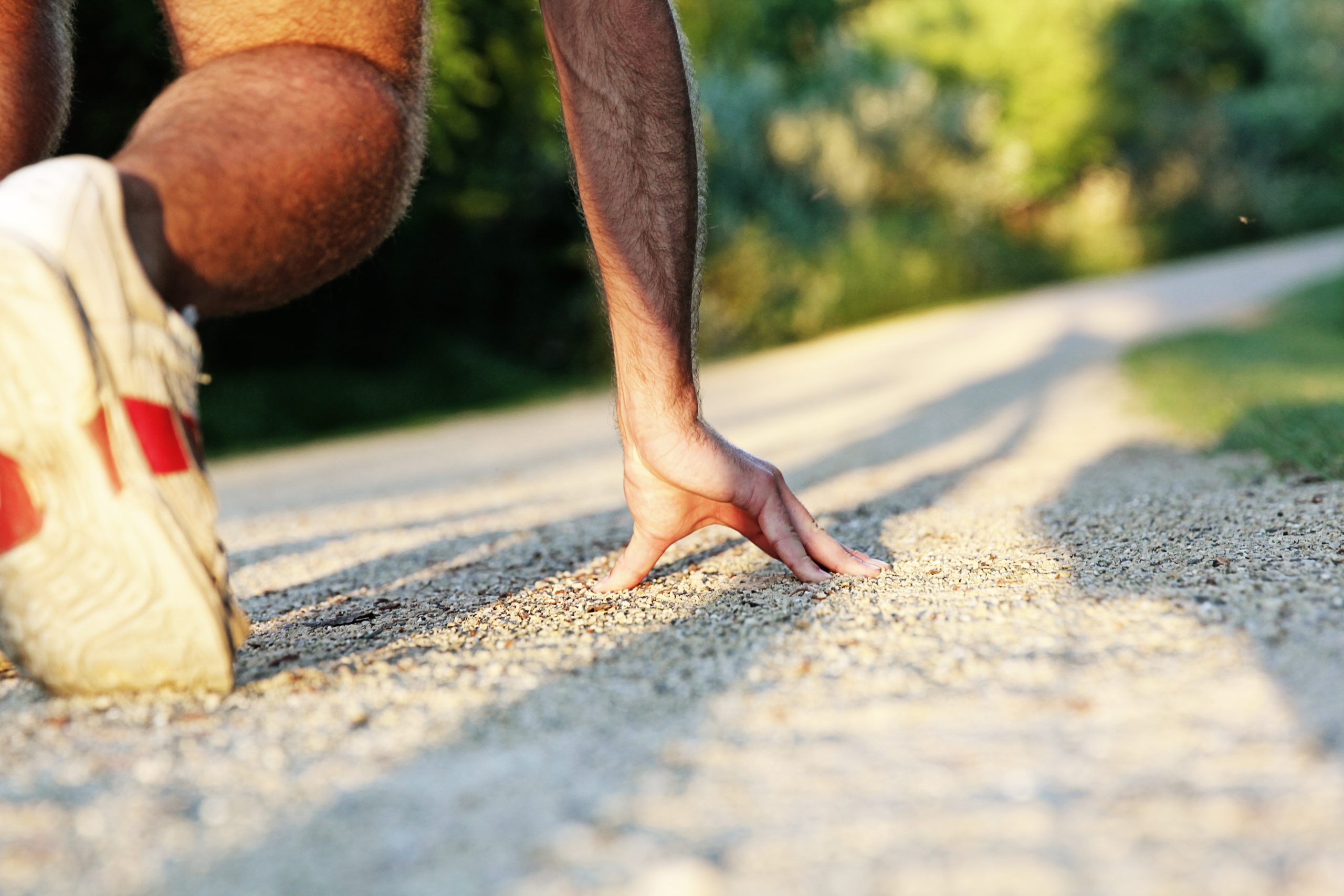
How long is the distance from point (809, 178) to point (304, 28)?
12863 mm

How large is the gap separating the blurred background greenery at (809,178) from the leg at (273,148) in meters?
0.46

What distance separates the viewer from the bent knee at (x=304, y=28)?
149 cm

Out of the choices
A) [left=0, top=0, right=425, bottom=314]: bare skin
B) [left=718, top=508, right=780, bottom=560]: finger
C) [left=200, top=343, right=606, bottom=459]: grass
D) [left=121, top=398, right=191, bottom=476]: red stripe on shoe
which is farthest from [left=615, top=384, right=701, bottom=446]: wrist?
[left=200, top=343, right=606, bottom=459]: grass

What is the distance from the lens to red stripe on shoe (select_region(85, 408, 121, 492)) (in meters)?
1.12

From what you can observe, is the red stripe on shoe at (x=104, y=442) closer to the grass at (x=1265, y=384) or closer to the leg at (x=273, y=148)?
the leg at (x=273, y=148)

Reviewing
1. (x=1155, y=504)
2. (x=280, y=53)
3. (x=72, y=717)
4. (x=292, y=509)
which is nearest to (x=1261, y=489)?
(x=1155, y=504)

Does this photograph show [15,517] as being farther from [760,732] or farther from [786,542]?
[786,542]

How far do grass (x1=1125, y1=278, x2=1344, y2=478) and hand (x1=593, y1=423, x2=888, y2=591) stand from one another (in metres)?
1.31

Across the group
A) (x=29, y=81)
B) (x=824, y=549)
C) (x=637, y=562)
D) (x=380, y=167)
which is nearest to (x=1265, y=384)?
(x=824, y=549)

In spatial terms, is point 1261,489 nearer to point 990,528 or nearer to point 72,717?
point 990,528

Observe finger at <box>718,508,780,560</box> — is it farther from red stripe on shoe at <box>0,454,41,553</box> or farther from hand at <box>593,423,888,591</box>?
red stripe on shoe at <box>0,454,41,553</box>

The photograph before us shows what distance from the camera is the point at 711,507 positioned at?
5.60ft

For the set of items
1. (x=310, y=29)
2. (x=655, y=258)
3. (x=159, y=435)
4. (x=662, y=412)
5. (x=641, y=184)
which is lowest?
(x=662, y=412)

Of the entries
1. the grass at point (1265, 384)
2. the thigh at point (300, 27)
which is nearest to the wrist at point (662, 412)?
the thigh at point (300, 27)
